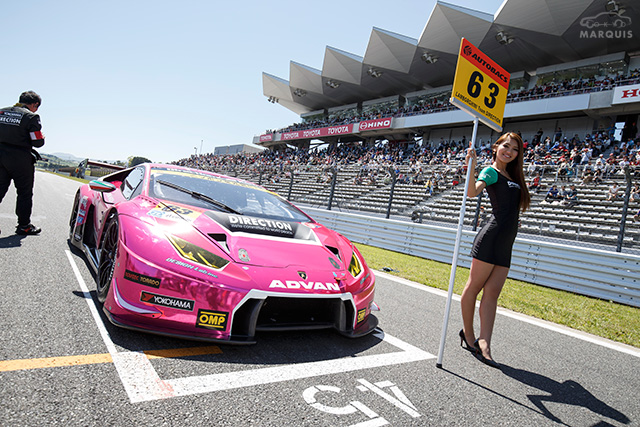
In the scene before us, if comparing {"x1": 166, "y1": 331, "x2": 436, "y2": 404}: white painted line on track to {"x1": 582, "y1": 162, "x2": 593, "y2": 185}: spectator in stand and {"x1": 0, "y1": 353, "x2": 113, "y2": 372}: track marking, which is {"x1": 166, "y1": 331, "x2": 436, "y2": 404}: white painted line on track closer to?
{"x1": 0, "y1": 353, "x2": 113, "y2": 372}: track marking

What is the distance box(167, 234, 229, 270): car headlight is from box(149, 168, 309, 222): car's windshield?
69cm

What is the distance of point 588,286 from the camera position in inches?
256

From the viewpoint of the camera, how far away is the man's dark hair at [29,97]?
468 centimetres

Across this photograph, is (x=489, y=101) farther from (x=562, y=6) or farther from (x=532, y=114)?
(x=562, y=6)

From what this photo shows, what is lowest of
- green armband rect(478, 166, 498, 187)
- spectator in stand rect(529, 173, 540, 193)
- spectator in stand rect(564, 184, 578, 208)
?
green armband rect(478, 166, 498, 187)

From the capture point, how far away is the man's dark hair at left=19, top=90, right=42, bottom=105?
15.3 feet

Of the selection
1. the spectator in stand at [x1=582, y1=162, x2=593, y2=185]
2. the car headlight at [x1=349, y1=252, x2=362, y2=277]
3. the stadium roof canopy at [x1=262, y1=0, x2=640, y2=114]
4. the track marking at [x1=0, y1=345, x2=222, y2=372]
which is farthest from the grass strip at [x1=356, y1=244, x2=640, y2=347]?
the stadium roof canopy at [x1=262, y1=0, x2=640, y2=114]

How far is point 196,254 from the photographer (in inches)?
87.4

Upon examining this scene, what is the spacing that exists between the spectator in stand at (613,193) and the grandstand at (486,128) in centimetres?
18

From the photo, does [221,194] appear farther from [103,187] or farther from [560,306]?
[560,306]

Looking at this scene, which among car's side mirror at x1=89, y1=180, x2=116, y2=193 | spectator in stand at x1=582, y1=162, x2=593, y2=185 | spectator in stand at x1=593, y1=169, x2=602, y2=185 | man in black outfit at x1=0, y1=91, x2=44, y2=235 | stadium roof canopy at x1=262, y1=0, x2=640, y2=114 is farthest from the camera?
stadium roof canopy at x1=262, y1=0, x2=640, y2=114

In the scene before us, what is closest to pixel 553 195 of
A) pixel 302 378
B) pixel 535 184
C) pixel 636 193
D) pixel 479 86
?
pixel 535 184

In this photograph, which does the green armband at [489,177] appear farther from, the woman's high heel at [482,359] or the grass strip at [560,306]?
the grass strip at [560,306]

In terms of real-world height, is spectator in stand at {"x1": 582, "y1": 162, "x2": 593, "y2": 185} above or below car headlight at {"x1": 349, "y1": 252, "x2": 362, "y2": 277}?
above
